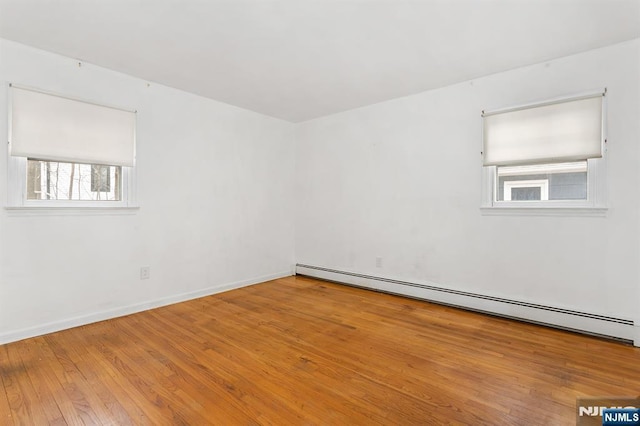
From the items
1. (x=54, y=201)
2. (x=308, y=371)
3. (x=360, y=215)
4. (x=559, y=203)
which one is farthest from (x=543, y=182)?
(x=54, y=201)

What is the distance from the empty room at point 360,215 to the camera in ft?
6.57

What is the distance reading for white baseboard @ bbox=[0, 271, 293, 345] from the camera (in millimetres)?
2664

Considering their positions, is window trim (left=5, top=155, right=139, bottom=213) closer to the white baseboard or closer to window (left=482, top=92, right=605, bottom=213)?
the white baseboard

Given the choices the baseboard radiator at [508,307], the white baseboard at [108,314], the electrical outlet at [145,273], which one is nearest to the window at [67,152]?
the electrical outlet at [145,273]

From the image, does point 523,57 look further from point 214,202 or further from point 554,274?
point 214,202

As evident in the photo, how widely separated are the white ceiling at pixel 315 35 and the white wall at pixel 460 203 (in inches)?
11.9

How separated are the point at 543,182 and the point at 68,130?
468cm

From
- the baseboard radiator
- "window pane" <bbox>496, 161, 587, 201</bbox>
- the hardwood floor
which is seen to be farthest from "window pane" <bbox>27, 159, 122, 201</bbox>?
"window pane" <bbox>496, 161, 587, 201</bbox>

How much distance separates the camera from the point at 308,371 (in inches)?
85.6

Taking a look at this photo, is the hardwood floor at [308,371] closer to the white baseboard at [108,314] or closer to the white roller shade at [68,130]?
the white baseboard at [108,314]

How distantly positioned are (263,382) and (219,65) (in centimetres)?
289

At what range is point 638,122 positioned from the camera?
2615mm

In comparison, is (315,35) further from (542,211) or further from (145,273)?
(145,273)

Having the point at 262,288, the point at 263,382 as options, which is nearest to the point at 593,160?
the point at 263,382
